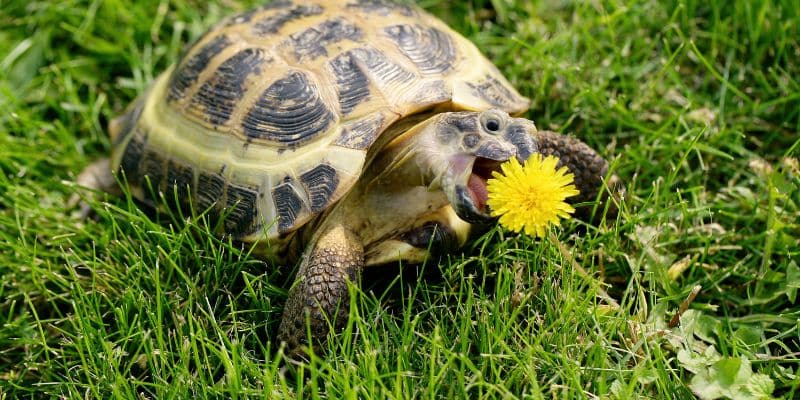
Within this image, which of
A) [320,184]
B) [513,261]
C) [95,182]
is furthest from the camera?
[95,182]

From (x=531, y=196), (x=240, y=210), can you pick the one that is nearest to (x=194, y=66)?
(x=240, y=210)

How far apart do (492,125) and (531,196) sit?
395 mm

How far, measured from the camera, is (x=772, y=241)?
10.2ft

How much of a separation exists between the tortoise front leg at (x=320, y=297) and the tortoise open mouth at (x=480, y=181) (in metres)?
0.51

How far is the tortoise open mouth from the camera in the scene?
2736 millimetres

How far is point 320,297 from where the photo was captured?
2762 millimetres

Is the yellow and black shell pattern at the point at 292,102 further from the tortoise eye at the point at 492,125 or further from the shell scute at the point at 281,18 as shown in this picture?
the tortoise eye at the point at 492,125

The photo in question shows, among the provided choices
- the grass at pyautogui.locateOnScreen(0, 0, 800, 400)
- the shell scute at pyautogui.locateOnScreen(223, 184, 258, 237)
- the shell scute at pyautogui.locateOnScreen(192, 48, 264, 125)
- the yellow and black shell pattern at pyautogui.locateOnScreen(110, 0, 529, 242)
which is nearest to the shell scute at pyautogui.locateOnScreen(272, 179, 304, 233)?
the yellow and black shell pattern at pyautogui.locateOnScreen(110, 0, 529, 242)

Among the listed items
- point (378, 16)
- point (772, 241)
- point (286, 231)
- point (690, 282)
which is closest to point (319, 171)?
point (286, 231)

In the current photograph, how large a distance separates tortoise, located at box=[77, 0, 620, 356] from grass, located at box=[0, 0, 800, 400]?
148 millimetres

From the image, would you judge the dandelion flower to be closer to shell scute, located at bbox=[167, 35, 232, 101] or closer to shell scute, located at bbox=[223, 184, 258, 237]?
shell scute, located at bbox=[223, 184, 258, 237]

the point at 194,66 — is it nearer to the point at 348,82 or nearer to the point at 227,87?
the point at 227,87

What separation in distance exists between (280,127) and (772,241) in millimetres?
2006

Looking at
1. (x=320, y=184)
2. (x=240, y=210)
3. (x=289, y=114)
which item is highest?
(x=289, y=114)
